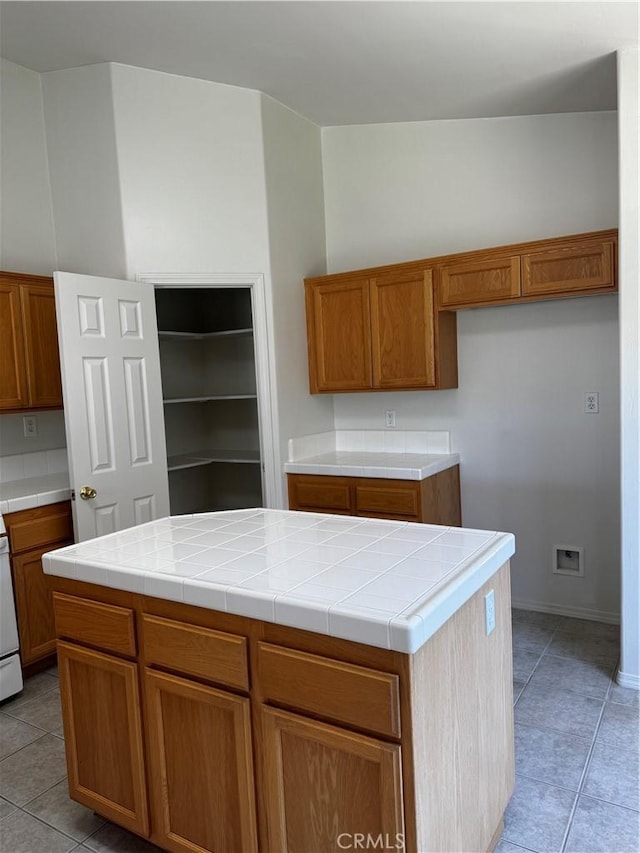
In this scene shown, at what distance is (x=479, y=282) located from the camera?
10.9 feet

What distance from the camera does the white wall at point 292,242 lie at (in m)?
3.68

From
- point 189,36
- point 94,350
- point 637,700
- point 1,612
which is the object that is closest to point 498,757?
point 637,700

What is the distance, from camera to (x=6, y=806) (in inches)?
83.2

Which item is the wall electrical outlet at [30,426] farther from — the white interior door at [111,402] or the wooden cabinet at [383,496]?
the wooden cabinet at [383,496]

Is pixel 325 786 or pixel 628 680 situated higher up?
pixel 325 786

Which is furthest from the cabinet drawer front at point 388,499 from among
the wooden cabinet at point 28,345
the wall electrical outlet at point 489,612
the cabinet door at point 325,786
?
the cabinet door at point 325,786

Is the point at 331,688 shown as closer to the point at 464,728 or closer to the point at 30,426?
the point at 464,728

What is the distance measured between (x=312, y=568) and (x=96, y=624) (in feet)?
2.32

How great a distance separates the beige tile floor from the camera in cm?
188

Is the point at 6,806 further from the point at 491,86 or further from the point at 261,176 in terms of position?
the point at 491,86

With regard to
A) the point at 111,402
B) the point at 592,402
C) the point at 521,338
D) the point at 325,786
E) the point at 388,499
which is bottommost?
the point at 325,786

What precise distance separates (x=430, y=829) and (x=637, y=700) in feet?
5.59

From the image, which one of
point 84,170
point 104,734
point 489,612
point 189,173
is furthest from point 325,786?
point 84,170

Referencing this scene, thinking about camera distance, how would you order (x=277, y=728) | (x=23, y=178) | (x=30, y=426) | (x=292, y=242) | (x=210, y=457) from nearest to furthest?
(x=277, y=728), (x=23, y=178), (x=30, y=426), (x=292, y=242), (x=210, y=457)
